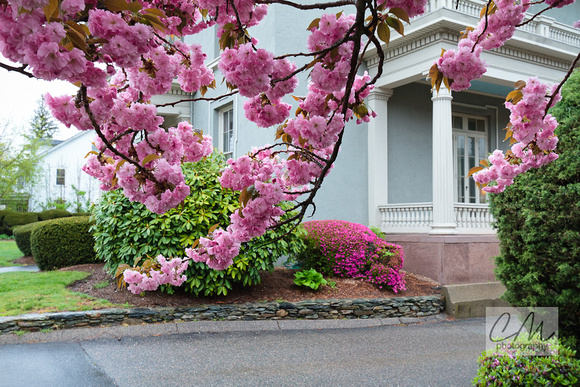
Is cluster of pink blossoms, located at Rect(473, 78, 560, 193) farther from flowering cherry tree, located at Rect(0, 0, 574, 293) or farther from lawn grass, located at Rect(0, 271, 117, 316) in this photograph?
lawn grass, located at Rect(0, 271, 117, 316)

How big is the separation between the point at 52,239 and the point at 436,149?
8038 millimetres

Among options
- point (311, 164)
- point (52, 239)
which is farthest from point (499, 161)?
point (52, 239)

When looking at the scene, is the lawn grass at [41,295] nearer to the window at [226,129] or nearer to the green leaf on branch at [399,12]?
the window at [226,129]

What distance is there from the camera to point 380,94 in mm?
10281

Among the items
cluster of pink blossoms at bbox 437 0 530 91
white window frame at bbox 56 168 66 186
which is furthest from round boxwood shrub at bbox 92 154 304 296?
white window frame at bbox 56 168 66 186

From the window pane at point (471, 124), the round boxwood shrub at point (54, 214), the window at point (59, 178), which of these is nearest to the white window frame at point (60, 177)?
the window at point (59, 178)

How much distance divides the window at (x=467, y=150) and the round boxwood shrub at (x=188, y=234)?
632 centimetres

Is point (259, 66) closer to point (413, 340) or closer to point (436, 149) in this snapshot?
point (413, 340)

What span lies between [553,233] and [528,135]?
1453mm

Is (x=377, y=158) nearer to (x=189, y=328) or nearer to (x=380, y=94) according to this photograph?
(x=380, y=94)

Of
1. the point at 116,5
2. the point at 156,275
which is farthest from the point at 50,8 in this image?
the point at 156,275

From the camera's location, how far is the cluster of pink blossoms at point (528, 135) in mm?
2777

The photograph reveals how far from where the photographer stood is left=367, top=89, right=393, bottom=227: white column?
10.2 m

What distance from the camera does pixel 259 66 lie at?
6.81ft
